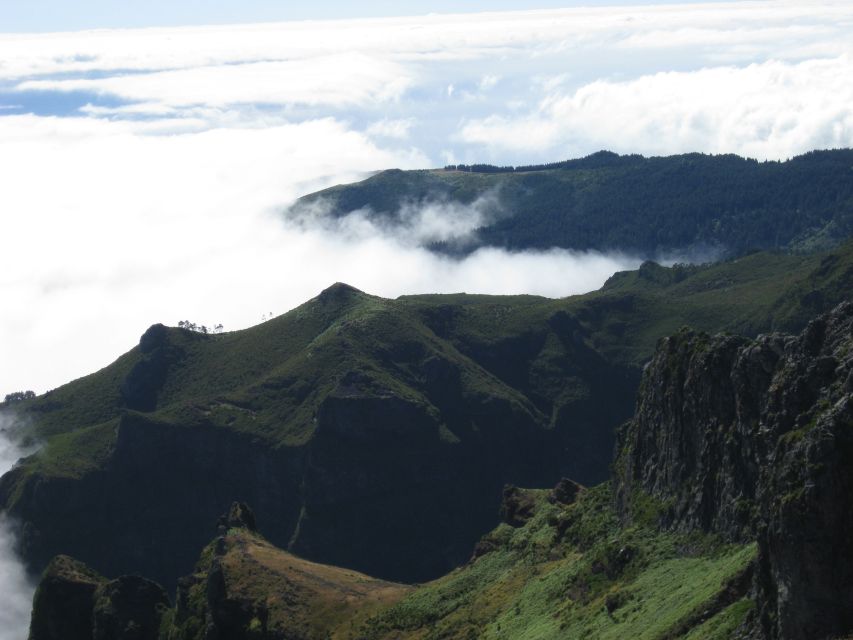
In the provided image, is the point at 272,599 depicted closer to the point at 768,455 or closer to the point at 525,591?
the point at 525,591

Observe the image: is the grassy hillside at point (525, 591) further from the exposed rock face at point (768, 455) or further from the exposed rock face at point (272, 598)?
the exposed rock face at point (768, 455)

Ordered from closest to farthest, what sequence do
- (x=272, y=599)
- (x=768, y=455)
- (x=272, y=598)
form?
(x=768, y=455) → (x=272, y=599) → (x=272, y=598)

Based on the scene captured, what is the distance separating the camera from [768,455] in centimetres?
8725

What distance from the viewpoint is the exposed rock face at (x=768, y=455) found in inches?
2803

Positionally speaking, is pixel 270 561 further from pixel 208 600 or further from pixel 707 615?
pixel 707 615

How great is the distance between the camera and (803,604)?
7156 cm

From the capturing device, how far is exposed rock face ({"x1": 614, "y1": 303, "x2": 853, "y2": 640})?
71.2m

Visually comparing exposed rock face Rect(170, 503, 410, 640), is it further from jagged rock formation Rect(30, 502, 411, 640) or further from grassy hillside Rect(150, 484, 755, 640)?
grassy hillside Rect(150, 484, 755, 640)

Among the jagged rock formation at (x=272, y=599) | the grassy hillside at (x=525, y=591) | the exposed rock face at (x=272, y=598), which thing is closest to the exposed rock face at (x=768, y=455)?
the grassy hillside at (x=525, y=591)

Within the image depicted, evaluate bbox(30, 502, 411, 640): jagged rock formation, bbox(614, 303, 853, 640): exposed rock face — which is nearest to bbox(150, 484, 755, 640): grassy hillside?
bbox(30, 502, 411, 640): jagged rock formation

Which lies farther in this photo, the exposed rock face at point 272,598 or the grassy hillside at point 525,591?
the exposed rock face at point 272,598

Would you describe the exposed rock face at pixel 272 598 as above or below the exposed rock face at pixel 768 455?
below

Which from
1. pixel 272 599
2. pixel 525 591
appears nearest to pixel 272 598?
pixel 272 599

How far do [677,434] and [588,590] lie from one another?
17.3 m
